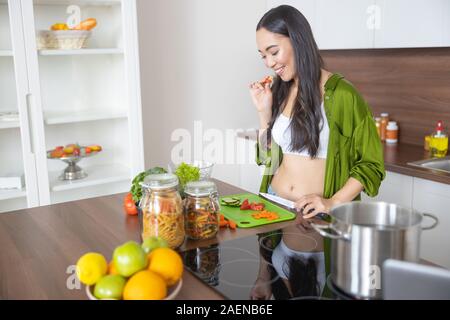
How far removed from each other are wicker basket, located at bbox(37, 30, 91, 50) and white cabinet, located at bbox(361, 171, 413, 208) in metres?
1.91

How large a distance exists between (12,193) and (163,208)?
175 centimetres

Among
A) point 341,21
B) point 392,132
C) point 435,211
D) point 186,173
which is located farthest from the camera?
point 392,132

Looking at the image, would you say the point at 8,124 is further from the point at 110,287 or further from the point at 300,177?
the point at 110,287

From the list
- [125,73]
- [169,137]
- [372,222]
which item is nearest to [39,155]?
[125,73]

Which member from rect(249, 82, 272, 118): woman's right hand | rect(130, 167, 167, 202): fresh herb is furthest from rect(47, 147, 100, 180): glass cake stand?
rect(130, 167, 167, 202): fresh herb

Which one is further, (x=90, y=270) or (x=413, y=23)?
(x=413, y=23)

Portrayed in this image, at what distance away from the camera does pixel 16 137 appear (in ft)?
9.75

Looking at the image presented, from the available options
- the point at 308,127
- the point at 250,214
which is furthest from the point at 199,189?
the point at 308,127

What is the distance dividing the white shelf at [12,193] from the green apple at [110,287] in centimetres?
191

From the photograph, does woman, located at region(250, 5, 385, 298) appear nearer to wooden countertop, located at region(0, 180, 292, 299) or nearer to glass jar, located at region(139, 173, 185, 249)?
wooden countertop, located at region(0, 180, 292, 299)

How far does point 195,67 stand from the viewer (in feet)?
11.8

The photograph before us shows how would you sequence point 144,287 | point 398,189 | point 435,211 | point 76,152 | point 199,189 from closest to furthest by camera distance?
1. point 144,287
2. point 199,189
3. point 435,211
4. point 398,189
5. point 76,152

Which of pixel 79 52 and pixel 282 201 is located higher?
pixel 79 52

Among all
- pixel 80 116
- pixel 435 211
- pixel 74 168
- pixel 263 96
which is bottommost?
pixel 435 211
